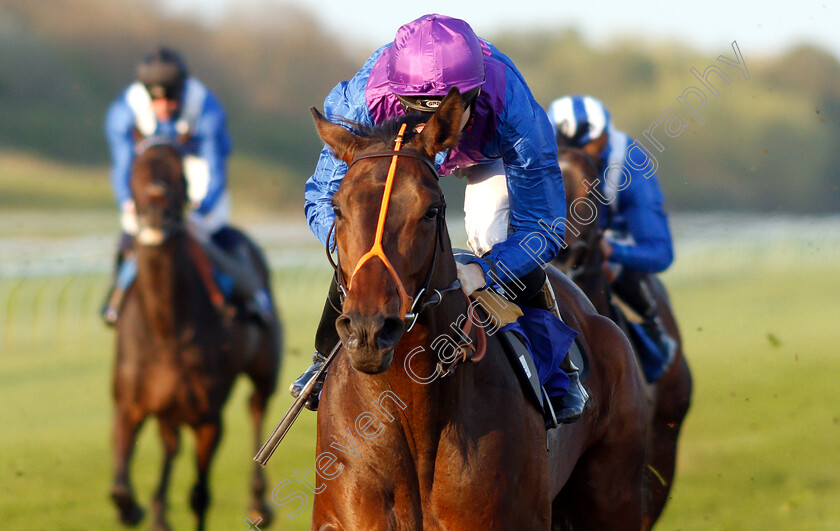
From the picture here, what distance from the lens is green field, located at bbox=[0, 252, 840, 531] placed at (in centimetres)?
684

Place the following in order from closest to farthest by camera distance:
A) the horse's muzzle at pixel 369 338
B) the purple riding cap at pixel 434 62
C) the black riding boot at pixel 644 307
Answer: the horse's muzzle at pixel 369 338, the purple riding cap at pixel 434 62, the black riding boot at pixel 644 307

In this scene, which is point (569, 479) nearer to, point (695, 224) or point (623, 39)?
point (695, 224)

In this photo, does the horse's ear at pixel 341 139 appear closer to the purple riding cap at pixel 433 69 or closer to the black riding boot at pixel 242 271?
the purple riding cap at pixel 433 69

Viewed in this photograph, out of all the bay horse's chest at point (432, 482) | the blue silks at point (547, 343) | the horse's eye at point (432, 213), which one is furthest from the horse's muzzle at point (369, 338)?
the blue silks at point (547, 343)

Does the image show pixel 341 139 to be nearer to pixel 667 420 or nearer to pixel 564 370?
pixel 564 370

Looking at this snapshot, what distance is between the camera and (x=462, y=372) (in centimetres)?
290

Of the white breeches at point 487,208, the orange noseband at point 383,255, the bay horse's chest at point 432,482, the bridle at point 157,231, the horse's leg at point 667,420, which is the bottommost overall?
the horse's leg at point 667,420

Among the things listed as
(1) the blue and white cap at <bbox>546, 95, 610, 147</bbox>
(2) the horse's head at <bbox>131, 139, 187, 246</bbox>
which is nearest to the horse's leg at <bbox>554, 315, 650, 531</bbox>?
(1) the blue and white cap at <bbox>546, 95, 610, 147</bbox>

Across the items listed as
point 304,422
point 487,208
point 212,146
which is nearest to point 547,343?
point 487,208

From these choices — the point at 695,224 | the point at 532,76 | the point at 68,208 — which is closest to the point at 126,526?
the point at 695,224

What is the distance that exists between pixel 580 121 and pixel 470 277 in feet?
9.76

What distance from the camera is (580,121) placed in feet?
18.8

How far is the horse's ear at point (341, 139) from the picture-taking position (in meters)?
2.78

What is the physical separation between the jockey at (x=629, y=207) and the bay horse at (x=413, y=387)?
2641 mm
